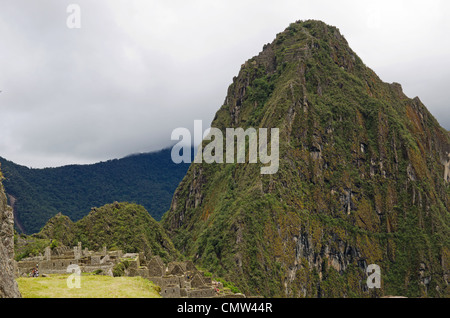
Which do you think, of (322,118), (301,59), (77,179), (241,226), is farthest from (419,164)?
(77,179)

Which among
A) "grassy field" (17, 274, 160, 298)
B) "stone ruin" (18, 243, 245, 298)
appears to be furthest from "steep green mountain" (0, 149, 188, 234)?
"grassy field" (17, 274, 160, 298)

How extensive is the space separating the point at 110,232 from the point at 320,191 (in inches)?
3127

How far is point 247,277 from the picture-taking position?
104m

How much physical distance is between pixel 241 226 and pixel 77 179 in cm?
9805

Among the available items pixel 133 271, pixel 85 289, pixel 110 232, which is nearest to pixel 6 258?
pixel 85 289

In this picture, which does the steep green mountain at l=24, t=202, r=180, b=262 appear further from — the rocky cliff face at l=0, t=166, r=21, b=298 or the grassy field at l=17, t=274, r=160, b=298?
the rocky cliff face at l=0, t=166, r=21, b=298

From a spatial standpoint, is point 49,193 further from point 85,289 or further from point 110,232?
point 85,289

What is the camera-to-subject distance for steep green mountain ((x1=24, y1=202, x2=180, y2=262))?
70875 millimetres

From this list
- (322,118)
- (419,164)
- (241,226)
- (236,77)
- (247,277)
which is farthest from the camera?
(236,77)

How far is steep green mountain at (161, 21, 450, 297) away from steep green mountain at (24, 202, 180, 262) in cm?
2665

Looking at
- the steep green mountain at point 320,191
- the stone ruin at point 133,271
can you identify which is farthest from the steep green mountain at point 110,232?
the steep green mountain at point 320,191

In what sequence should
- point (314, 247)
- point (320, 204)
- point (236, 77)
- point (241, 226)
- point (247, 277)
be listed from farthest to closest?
point (236, 77) < point (320, 204) < point (314, 247) < point (241, 226) < point (247, 277)

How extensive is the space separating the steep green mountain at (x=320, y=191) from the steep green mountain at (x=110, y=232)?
26653 mm

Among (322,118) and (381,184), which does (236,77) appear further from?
(381,184)
